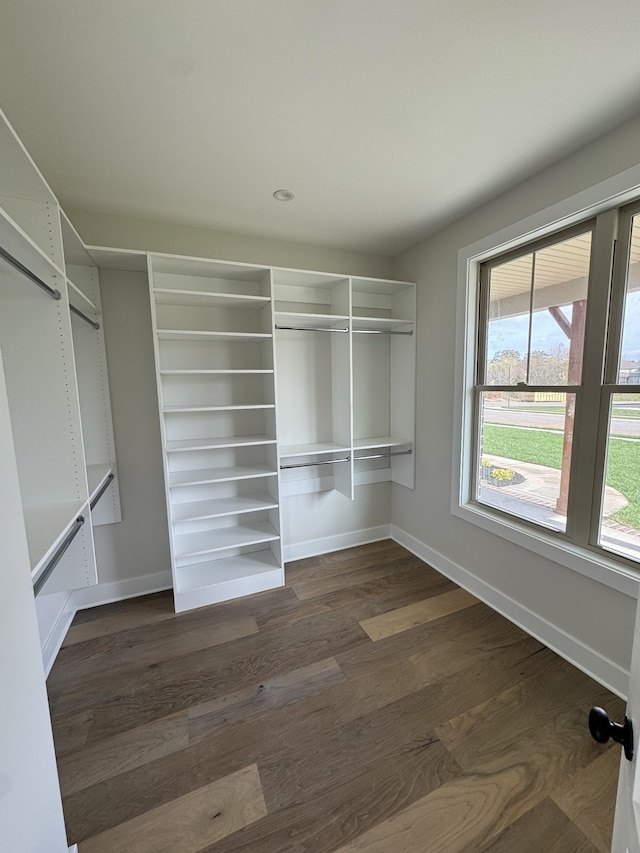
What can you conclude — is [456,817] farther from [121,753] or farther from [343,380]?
[343,380]

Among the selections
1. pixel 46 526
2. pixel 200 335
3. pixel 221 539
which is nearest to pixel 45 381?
pixel 46 526

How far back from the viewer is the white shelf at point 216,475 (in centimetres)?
222

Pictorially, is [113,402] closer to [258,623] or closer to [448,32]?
[258,623]

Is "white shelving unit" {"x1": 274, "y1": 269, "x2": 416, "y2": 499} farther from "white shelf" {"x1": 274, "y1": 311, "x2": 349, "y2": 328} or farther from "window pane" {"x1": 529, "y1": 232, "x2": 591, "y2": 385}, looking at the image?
"window pane" {"x1": 529, "y1": 232, "x2": 591, "y2": 385}

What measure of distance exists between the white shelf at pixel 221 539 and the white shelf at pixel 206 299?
1659mm

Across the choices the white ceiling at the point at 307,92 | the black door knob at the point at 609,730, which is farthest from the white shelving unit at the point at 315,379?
the black door knob at the point at 609,730

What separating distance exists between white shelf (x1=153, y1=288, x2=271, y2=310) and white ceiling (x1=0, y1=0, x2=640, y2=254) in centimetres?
53

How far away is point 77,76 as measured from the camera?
1211 mm

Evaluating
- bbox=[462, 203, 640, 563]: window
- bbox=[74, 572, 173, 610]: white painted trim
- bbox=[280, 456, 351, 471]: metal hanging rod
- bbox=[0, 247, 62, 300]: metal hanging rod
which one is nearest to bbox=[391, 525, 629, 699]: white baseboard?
bbox=[462, 203, 640, 563]: window

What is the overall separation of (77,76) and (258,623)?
9.02ft

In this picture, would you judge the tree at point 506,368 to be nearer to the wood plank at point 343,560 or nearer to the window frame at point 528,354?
the window frame at point 528,354

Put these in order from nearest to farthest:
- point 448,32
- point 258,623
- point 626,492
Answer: point 448,32
point 626,492
point 258,623

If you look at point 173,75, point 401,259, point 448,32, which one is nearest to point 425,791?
point 448,32

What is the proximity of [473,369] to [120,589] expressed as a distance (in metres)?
2.98
